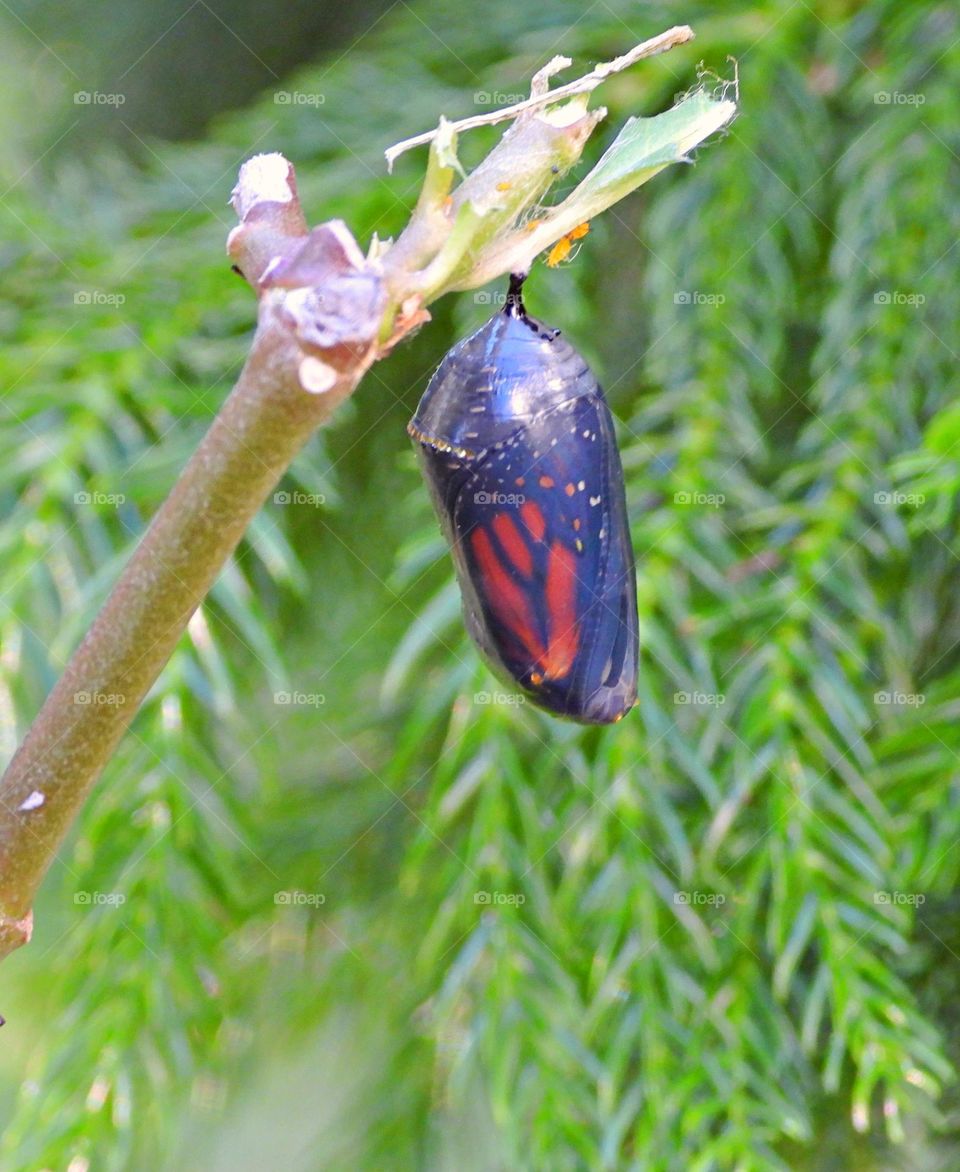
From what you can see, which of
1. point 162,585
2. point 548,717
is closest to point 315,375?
point 162,585

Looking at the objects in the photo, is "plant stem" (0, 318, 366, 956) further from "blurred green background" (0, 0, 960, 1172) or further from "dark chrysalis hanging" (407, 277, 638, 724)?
"blurred green background" (0, 0, 960, 1172)

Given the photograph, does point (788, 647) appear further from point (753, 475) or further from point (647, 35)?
point (647, 35)

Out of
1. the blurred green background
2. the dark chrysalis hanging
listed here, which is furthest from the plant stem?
the blurred green background

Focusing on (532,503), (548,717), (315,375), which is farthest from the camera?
(548,717)

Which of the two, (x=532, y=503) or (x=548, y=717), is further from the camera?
(x=548, y=717)

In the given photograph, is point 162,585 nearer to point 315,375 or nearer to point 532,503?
point 315,375
